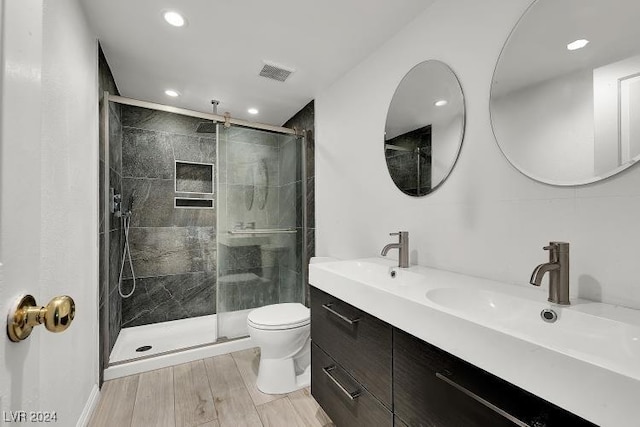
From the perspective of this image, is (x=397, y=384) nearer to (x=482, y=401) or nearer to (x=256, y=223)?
(x=482, y=401)

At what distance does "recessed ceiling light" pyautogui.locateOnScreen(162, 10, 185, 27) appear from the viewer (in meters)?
1.57

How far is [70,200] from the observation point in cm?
132

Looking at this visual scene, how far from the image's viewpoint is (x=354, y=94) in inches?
83.3

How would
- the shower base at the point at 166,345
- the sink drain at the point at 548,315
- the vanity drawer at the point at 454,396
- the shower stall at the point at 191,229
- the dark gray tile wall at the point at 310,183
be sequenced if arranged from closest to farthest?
1. the vanity drawer at the point at 454,396
2. the sink drain at the point at 548,315
3. the shower base at the point at 166,345
4. the shower stall at the point at 191,229
5. the dark gray tile wall at the point at 310,183

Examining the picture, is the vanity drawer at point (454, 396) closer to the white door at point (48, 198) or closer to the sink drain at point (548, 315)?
the sink drain at point (548, 315)

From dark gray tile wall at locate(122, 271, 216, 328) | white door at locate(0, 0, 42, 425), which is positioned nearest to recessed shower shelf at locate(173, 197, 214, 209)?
dark gray tile wall at locate(122, 271, 216, 328)

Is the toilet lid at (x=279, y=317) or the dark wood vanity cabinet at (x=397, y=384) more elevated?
the dark wood vanity cabinet at (x=397, y=384)

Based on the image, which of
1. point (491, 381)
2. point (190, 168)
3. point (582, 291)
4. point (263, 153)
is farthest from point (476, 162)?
point (190, 168)

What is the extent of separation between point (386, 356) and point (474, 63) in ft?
4.38

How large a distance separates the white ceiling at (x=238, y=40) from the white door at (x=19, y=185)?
1.31 m

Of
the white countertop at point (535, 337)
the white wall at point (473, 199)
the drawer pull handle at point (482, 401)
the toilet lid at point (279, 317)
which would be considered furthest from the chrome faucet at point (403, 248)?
the toilet lid at point (279, 317)

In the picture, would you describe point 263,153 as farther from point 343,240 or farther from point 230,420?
point 230,420

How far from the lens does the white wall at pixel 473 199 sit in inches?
Result: 36.2

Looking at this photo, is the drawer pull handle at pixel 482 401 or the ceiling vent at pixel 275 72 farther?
the ceiling vent at pixel 275 72
